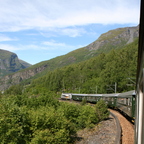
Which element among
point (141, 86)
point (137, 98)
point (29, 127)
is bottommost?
point (29, 127)

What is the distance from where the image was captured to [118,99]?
23594 mm

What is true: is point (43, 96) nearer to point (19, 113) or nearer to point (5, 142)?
point (19, 113)

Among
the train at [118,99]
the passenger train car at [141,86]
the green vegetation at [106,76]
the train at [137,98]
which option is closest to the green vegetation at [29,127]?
the train at [137,98]

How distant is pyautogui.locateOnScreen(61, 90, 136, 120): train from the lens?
14.7m

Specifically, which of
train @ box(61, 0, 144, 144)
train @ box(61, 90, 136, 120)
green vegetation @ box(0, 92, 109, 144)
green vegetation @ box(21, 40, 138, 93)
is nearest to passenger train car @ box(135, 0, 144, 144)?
train @ box(61, 0, 144, 144)

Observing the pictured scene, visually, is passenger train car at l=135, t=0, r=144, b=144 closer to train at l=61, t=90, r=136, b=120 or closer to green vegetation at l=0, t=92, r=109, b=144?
green vegetation at l=0, t=92, r=109, b=144

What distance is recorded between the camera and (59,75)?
11038cm

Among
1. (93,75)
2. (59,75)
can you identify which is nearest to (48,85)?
(59,75)

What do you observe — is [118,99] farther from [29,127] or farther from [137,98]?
[137,98]

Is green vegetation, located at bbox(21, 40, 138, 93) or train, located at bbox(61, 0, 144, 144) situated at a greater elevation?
green vegetation, located at bbox(21, 40, 138, 93)

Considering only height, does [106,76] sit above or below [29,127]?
above

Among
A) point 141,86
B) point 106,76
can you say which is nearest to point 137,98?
point 141,86

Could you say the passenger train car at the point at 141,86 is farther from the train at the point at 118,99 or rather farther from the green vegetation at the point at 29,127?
the train at the point at 118,99

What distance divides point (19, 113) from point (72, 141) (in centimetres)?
402
